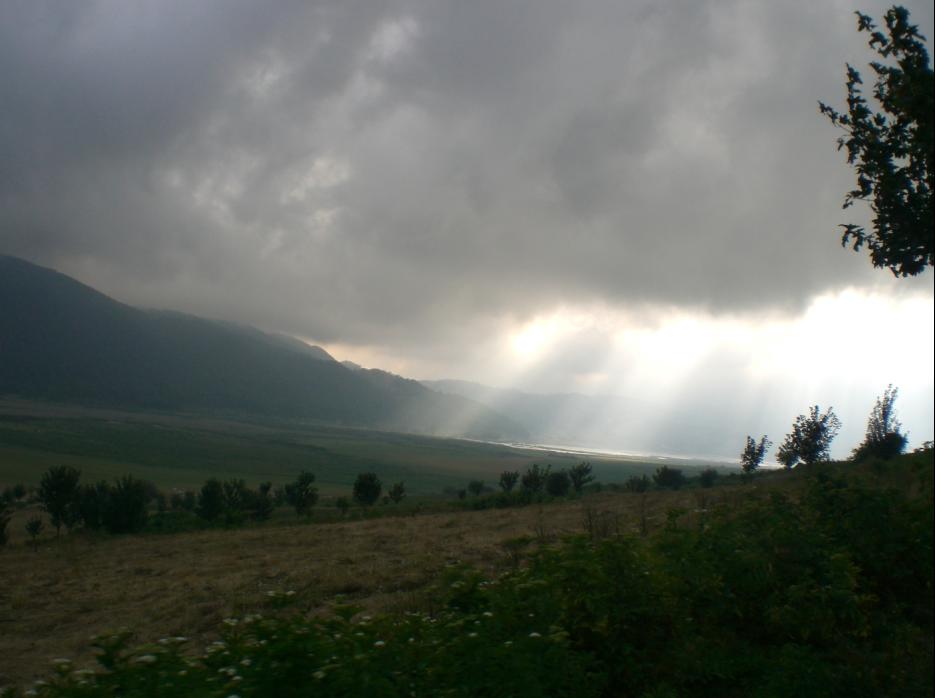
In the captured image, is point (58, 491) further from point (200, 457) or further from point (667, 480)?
point (200, 457)

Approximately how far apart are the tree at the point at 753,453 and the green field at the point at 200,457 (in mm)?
62785

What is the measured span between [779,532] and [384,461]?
15395 centimetres

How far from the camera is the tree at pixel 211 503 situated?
139ft

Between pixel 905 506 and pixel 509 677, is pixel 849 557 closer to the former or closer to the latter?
pixel 905 506

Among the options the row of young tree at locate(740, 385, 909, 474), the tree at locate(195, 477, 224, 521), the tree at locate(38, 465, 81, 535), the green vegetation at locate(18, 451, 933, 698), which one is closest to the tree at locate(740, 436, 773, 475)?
the row of young tree at locate(740, 385, 909, 474)

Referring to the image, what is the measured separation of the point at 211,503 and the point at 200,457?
324ft

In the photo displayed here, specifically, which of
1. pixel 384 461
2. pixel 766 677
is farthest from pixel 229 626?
pixel 384 461

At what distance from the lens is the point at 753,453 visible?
4531cm

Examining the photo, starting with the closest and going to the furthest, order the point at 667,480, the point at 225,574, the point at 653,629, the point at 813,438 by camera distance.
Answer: the point at 653,629, the point at 225,574, the point at 813,438, the point at 667,480

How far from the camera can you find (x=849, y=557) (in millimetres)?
6945

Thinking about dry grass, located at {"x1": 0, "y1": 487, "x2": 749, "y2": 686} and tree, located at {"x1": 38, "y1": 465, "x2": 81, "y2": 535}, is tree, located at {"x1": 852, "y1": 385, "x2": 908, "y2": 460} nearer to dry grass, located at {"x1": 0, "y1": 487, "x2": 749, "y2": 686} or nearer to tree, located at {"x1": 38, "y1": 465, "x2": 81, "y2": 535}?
dry grass, located at {"x1": 0, "y1": 487, "x2": 749, "y2": 686}

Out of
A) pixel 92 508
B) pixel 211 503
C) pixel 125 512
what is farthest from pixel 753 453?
pixel 92 508

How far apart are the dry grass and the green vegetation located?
257 centimetres

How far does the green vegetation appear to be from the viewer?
4.42 meters
